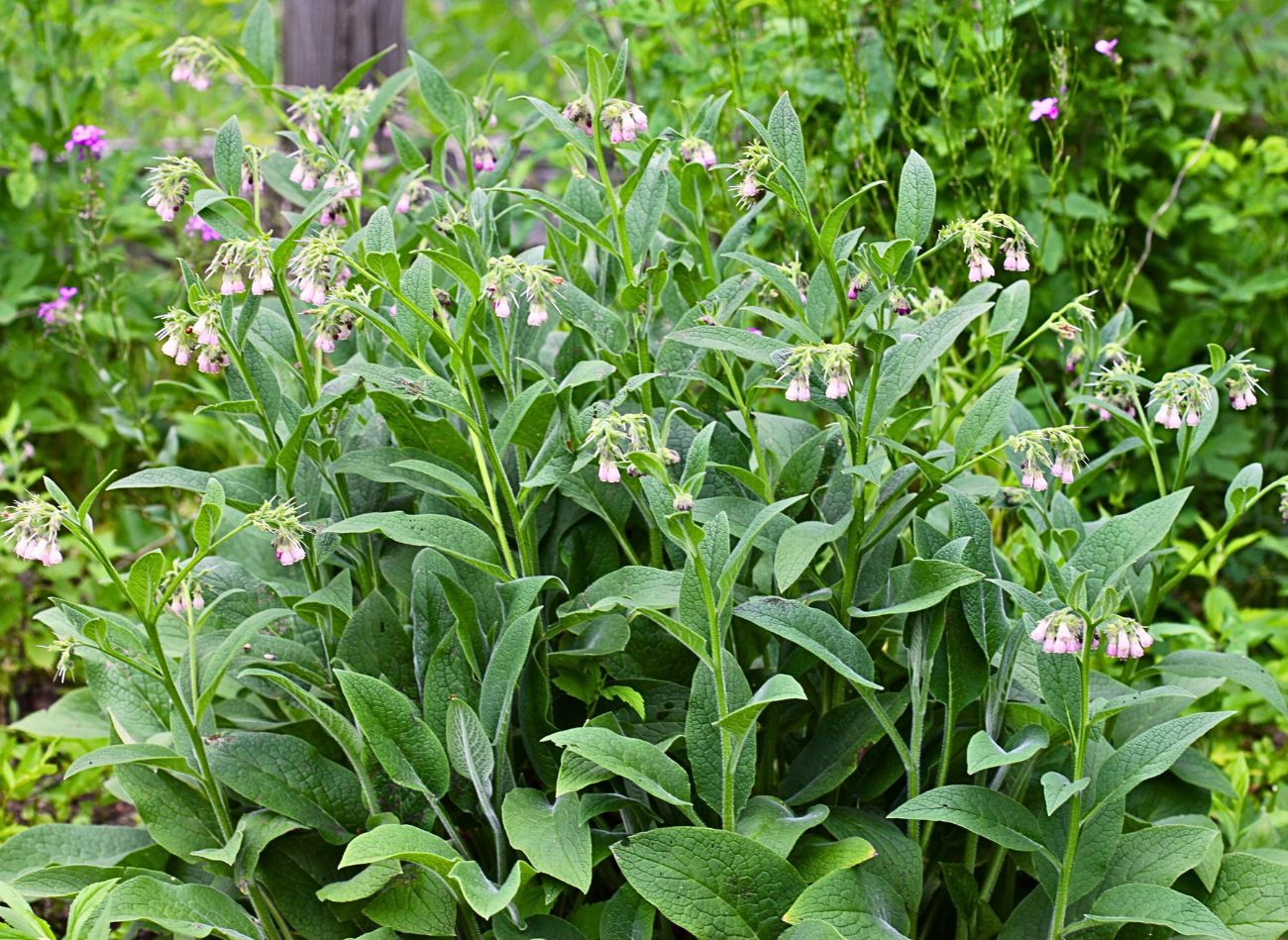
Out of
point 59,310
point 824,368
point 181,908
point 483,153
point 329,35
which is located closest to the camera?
point 824,368

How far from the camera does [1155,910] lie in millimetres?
1539

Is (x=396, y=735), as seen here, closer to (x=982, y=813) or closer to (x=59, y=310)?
(x=982, y=813)

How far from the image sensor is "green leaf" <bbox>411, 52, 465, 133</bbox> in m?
2.14

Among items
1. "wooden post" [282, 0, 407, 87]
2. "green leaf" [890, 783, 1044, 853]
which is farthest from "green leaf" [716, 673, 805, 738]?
"wooden post" [282, 0, 407, 87]

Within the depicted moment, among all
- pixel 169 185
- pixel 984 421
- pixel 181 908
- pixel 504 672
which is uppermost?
pixel 169 185

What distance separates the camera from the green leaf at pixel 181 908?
5.14 feet

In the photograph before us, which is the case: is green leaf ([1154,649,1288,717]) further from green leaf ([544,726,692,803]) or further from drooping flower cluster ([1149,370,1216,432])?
green leaf ([544,726,692,803])

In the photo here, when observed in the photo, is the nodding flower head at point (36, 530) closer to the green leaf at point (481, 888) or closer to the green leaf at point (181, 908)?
the green leaf at point (181, 908)

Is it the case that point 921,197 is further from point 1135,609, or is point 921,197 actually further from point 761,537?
point 1135,609

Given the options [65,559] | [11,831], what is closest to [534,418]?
[11,831]

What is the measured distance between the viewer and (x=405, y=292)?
165 centimetres

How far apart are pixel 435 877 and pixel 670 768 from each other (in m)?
0.33

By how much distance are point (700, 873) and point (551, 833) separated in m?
0.19

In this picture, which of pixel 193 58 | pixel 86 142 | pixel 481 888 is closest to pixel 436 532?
pixel 481 888
